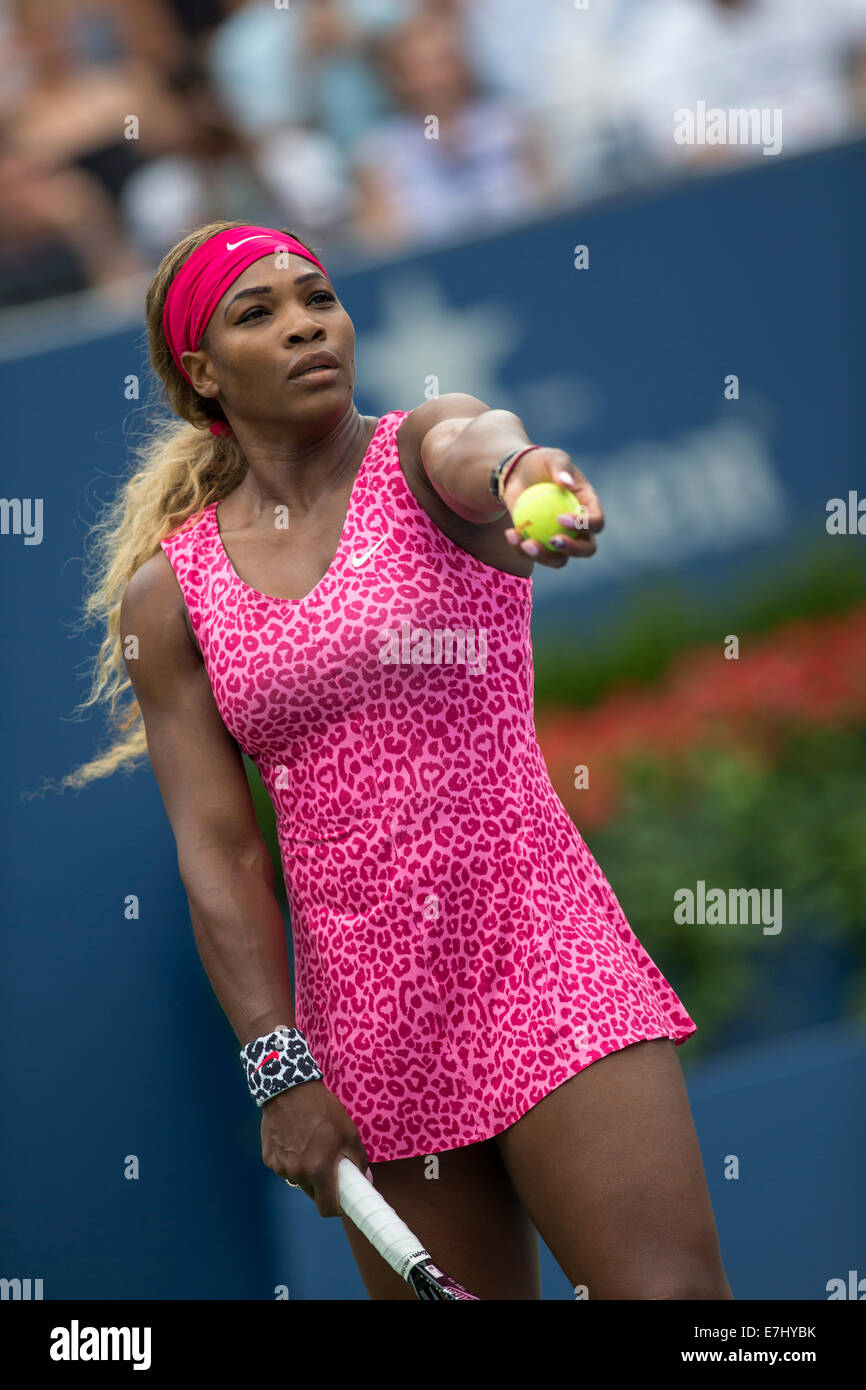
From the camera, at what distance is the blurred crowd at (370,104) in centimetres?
454

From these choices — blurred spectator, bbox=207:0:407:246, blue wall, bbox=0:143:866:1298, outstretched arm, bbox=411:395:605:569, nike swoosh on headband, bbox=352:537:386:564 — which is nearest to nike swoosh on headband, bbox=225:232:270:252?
outstretched arm, bbox=411:395:605:569

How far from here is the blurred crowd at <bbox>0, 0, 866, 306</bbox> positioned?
4.54 metres

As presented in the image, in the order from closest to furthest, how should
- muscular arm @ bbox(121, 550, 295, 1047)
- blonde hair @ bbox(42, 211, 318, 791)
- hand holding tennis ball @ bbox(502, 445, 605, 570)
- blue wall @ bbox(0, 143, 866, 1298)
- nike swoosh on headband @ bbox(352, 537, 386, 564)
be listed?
1. hand holding tennis ball @ bbox(502, 445, 605, 570)
2. nike swoosh on headband @ bbox(352, 537, 386, 564)
3. muscular arm @ bbox(121, 550, 295, 1047)
4. blonde hair @ bbox(42, 211, 318, 791)
5. blue wall @ bbox(0, 143, 866, 1298)

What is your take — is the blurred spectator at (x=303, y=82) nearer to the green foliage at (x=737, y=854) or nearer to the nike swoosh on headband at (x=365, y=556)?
the green foliage at (x=737, y=854)

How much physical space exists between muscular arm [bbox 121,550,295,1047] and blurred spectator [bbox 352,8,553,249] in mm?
2455

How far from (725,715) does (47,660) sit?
1.71 meters

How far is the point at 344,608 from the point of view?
217 centimetres

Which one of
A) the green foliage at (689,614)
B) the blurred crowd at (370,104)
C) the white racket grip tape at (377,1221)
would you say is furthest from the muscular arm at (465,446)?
the blurred crowd at (370,104)

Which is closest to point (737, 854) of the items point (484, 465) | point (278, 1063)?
point (278, 1063)

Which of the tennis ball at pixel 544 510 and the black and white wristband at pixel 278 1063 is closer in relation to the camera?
the tennis ball at pixel 544 510

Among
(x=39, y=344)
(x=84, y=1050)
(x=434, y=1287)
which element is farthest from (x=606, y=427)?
(x=434, y=1287)

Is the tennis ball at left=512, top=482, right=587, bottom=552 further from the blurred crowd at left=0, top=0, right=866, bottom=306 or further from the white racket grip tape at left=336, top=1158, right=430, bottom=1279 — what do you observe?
the blurred crowd at left=0, top=0, right=866, bottom=306

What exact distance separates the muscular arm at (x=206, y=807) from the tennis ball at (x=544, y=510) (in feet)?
2.41
